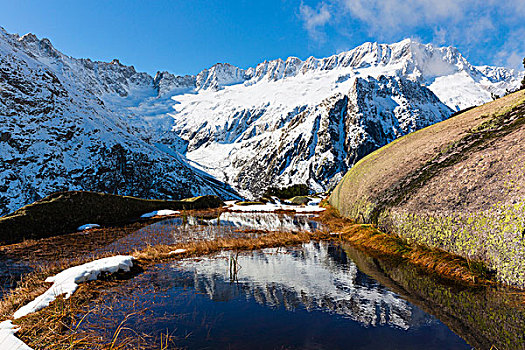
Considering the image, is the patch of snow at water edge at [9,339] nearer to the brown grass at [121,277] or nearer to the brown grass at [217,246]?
the brown grass at [121,277]

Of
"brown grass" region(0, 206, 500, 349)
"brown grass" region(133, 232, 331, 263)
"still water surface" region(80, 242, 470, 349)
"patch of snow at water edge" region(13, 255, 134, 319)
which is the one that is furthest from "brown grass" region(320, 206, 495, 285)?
"patch of snow at water edge" region(13, 255, 134, 319)

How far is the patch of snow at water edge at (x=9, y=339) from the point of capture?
139 inches

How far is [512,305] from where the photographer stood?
4500mm

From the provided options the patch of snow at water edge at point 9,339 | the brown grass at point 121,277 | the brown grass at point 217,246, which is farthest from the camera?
the brown grass at point 217,246

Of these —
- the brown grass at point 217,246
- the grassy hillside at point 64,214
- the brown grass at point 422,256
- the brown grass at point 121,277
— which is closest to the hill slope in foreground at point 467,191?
the brown grass at point 422,256

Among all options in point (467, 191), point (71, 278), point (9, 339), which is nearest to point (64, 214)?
point (71, 278)

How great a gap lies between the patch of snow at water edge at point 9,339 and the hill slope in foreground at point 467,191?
9.04 meters

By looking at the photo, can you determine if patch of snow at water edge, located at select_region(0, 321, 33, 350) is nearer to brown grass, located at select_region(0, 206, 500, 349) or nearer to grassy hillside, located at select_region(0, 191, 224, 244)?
brown grass, located at select_region(0, 206, 500, 349)

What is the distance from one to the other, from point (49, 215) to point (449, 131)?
83.7ft

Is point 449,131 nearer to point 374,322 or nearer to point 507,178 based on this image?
point 507,178

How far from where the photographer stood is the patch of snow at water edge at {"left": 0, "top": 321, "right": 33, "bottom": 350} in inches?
139

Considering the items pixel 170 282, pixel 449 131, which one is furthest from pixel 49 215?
pixel 449 131

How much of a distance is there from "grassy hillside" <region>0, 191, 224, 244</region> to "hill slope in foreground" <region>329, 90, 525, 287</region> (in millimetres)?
21377

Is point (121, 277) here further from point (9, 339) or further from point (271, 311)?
point (271, 311)
